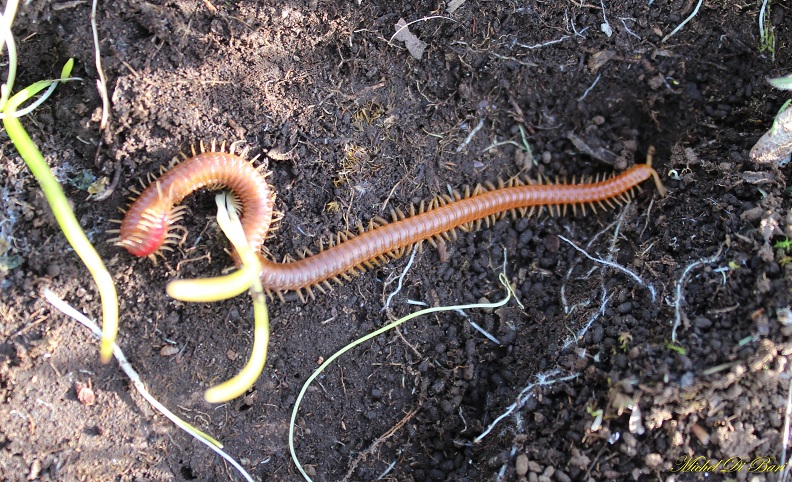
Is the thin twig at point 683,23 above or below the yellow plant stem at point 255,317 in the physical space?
above

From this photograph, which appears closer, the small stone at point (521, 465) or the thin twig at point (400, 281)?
the small stone at point (521, 465)

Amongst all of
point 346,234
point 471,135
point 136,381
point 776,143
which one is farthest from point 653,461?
point 136,381

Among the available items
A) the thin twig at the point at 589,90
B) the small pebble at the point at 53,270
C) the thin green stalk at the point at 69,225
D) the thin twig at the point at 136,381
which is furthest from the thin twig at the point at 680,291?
the small pebble at the point at 53,270

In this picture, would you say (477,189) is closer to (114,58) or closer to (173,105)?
(173,105)

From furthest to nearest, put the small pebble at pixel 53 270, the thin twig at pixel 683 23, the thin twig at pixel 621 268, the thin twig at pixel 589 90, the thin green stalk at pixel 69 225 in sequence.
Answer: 1. the thin twig at pixel 589 90
2. the thin twig at pixel 683 23
3. the thin twig at pixel 621 268
4. the small pebble at pixel 53 270
5. the thin green stalk at pixel 69 225

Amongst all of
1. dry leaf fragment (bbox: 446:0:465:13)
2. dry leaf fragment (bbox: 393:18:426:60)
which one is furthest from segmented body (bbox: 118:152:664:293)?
dry leaf fragment (bbox: 446:0:465:13)

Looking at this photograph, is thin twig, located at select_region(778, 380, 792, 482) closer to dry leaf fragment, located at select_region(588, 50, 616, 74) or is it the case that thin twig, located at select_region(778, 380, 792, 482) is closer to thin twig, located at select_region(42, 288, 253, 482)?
dry leaf fragment, located at select_region(588, 50, 616, 74)

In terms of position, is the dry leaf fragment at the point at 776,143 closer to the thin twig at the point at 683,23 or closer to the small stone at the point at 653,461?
the thin twig at the point at 683,23
